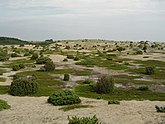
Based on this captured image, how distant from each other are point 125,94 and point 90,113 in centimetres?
1293

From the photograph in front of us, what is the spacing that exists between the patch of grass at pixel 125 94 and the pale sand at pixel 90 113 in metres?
3.17

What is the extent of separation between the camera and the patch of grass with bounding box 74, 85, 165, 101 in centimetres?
3969

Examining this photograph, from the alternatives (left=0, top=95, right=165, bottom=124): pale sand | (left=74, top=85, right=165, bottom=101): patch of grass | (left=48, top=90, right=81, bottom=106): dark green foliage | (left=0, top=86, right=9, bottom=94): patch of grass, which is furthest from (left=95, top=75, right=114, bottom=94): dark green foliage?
(left=0, top=86, right=9, bottom=94): patch of grass

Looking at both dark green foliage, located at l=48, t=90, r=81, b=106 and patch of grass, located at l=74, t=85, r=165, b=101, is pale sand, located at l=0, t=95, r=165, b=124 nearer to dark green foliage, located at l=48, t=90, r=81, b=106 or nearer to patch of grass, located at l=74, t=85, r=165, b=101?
dark green foliage, located at l=48, t=90, r=81, b=106

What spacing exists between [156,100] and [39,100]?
12.3m

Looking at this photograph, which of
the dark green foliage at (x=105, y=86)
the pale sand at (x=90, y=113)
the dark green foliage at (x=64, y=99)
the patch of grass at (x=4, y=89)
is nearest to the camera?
the pale sand at (x=90, y=113)

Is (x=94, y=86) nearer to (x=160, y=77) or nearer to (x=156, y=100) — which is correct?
(x=156, y=100)

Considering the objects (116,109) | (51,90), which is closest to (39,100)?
(51,90)

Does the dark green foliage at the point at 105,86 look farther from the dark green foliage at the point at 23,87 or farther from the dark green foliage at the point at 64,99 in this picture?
the dark green foliage at the point at 64,99

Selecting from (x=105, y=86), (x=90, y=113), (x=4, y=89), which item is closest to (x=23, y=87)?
(x=4, y=89)

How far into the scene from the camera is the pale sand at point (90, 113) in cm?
2789

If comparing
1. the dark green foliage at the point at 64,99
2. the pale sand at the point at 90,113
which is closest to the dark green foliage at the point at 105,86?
the pale sand at the point at 90,113

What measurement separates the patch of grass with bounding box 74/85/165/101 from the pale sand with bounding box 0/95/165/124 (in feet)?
10.4

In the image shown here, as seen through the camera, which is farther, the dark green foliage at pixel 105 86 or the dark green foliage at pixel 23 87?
the dark green foliage at pixel 105 86
